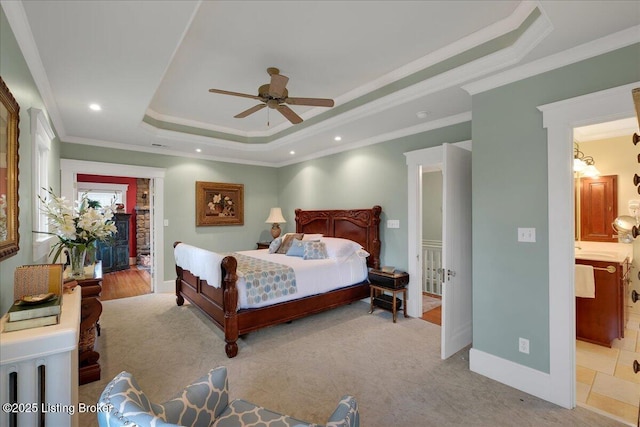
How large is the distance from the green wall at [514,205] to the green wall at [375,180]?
3.23 ft

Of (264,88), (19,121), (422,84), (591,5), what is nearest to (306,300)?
(264,88)

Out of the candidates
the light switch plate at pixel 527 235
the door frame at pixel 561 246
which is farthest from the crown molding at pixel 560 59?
the light switch plate at pixel 527 235

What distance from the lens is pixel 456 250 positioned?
2.79 m

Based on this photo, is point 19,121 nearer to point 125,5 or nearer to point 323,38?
point 125,5

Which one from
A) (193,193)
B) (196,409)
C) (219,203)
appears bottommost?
(196,409)

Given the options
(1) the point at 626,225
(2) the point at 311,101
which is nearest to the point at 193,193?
(2) the point at 311,101

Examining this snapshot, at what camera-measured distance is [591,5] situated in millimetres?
1600

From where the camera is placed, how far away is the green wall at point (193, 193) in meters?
4.72

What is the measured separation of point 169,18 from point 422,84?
2.13m

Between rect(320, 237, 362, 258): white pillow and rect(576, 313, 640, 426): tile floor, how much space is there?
2553 millimetres

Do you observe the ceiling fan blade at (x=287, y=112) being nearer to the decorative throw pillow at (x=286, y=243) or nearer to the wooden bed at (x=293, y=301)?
the wooden bed at (x=293, y=301)

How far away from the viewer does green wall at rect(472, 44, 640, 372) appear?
7.01ft

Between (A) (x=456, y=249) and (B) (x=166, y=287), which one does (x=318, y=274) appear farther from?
(B) (x=166, y=287)

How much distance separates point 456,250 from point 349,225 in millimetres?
2023
